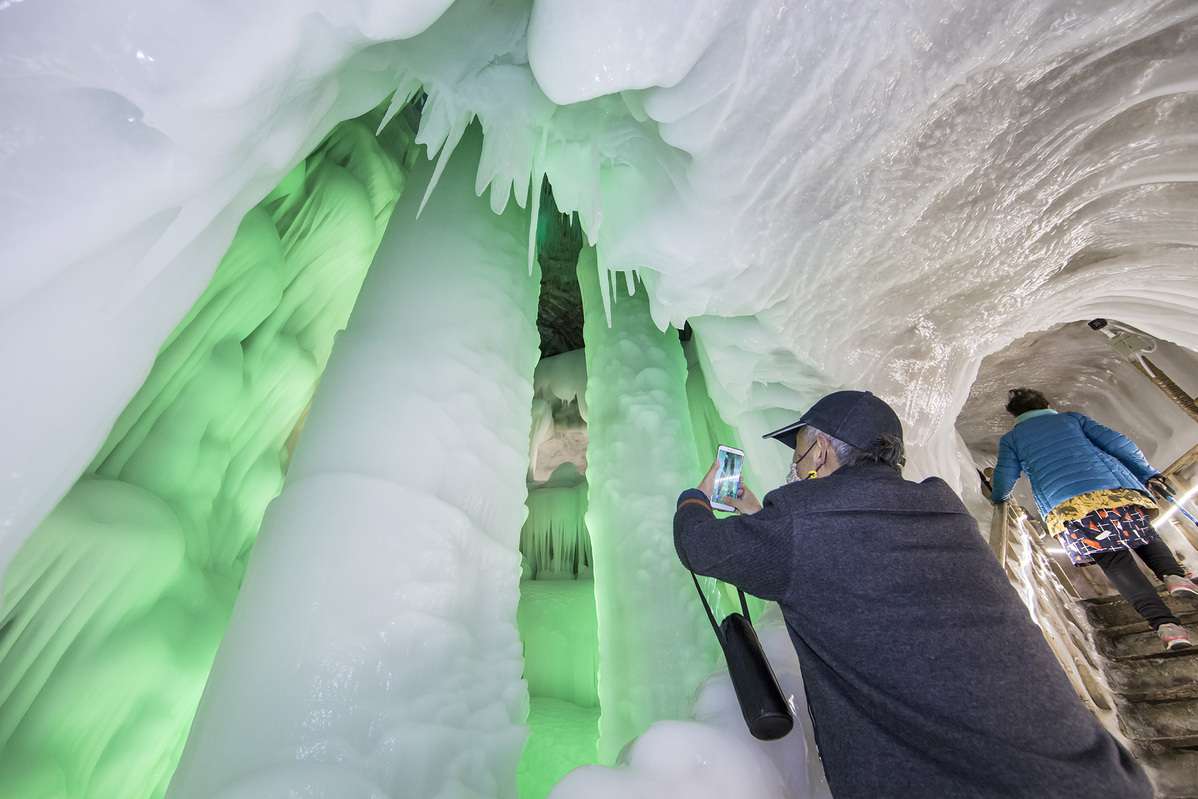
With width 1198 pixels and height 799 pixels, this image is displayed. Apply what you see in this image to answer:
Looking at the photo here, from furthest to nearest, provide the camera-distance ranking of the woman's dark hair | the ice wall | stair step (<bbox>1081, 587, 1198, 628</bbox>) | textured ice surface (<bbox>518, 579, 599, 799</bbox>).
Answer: stair step (<bbox>1081, 587, 1198, 628</bbox>) < the woman's dark hair < textured ice surface (<bbox>518, 579, 599, 799</bbox>) < the ice wall

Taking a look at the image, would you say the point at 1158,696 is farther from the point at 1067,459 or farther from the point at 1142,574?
the point at 1067,459

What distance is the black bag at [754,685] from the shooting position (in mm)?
818

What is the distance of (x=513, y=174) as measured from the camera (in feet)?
5.16

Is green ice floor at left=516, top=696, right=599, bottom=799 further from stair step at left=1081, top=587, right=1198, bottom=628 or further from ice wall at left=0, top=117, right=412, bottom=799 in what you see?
stair step at left=1081, top=587, right=1198, bottom=628

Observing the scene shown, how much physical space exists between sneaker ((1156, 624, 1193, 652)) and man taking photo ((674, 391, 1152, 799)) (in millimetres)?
2369

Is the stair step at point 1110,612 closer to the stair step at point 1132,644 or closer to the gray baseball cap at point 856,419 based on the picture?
the stair step at point 1132,644

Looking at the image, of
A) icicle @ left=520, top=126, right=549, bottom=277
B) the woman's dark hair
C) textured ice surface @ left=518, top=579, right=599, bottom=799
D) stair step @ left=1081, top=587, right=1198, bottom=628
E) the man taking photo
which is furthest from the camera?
stair step @ left=1081, top=587, right=1198, bottom=628

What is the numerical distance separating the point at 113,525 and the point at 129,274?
873mm

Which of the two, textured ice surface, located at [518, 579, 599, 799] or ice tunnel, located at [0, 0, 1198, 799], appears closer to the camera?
ice tunnel, located at [0, 0, 1198, 799]

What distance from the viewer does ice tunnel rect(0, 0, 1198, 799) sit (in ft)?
2.40

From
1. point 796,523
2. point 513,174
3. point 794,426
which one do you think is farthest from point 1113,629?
point 513,174

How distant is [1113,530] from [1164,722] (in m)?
1.04

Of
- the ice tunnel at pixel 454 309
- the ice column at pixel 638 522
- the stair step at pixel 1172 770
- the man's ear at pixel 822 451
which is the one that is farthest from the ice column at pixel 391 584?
the stair step at pixel 1172 770

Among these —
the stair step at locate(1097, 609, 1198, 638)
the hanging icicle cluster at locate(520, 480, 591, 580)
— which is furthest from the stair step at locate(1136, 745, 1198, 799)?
the hanging icicle cluster at locate(520, 480, 591, 580)
